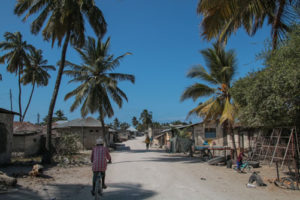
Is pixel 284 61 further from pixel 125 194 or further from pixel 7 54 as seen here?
pixel 7 54

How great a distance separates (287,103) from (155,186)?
516 centimetres

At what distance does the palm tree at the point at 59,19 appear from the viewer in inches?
556

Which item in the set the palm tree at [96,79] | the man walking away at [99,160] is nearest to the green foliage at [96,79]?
the palm tree at [96,79]

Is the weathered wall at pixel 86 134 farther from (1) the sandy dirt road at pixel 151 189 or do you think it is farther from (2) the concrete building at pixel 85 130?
(1) the sandy dirt road at pixel 151 189

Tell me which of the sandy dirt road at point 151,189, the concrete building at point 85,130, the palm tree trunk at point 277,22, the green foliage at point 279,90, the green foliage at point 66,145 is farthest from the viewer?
the concrete building at point 85,130

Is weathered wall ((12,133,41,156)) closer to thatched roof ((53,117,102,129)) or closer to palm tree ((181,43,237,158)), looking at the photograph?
thatched roof ((53,117,102,129))

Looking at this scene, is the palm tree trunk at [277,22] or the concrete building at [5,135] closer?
the palm tree trunk at [277,22]

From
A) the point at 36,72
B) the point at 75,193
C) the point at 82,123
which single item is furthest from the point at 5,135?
the point at 36,72

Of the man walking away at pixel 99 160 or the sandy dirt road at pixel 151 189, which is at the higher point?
the man walking away at pixel 99 160

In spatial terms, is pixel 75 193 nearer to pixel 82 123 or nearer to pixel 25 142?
pixel 25 142

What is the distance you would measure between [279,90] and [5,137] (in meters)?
13.2

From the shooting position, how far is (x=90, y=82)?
21969mm

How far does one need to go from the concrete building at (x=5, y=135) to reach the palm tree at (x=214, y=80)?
10.4m

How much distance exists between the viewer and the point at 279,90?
25.4 feet
